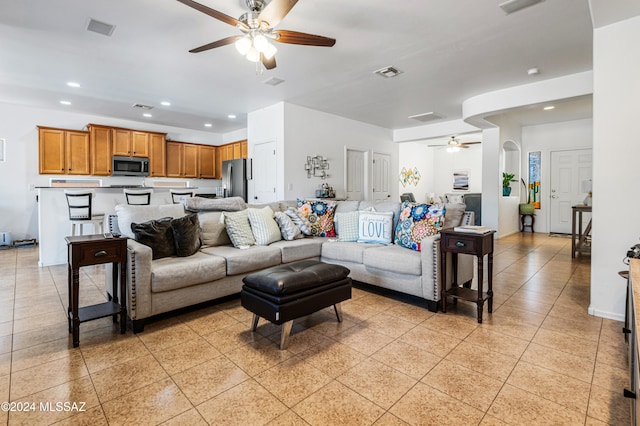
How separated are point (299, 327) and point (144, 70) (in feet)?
12.7

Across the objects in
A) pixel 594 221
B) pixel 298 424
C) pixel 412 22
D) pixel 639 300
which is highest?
pixel 412 22

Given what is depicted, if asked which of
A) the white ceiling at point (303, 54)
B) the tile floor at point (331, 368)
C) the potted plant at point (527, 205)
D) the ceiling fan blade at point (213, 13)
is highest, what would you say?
the white ceiling at point (303, 54)

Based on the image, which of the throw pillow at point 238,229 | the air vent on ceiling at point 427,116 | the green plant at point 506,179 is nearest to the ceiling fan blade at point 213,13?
the throw pillow at point 238,229

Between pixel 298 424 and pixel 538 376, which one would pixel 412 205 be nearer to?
pixel 538 376

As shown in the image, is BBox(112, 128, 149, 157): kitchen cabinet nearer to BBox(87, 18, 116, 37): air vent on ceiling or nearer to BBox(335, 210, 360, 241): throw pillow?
BBox(87, 18, 116, 37): air vent on ceiling

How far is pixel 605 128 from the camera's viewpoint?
265cm

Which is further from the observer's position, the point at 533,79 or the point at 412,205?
the point at 533,79

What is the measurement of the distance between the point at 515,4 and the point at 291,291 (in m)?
3.00

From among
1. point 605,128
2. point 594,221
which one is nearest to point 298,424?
point 594,221

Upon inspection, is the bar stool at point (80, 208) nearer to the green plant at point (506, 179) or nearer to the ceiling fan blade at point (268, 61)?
the ceiling fan blade at point (268, 61)

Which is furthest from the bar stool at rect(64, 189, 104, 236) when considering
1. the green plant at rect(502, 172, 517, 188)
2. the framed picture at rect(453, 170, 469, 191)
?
the framed picture at rect(453, 170, 469, 191)

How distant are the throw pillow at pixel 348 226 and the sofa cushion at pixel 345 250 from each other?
5.8 inches

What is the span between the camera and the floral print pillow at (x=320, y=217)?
4047 mm

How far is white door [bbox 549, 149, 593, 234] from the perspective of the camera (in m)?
7.32
